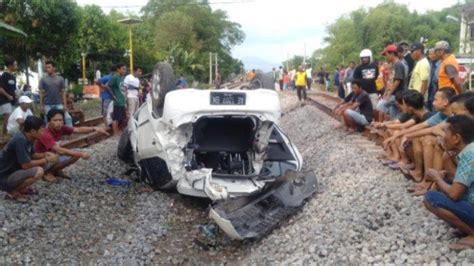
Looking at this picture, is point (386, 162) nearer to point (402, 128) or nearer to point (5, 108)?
point (402, 128)

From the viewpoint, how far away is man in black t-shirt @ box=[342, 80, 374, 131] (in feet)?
33.0

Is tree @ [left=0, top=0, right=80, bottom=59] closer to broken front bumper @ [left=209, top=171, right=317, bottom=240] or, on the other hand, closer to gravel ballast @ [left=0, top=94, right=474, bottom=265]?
gravel ballast @ [left=0, top=94, right=474, bottom=265]

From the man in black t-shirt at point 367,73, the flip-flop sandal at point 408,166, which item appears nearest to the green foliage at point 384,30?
the man in black t-shirt at point 367,73

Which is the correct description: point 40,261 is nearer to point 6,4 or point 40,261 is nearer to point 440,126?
point 440,126

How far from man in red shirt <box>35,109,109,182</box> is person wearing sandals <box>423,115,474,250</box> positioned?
4.63 metres

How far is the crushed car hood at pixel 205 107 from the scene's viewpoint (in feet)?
21.1

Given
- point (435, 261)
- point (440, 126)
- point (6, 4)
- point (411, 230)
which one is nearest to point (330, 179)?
point (440, 126)

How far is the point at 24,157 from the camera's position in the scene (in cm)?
616

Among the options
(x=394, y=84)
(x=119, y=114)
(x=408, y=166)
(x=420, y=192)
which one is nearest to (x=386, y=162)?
(x=408, y=166)

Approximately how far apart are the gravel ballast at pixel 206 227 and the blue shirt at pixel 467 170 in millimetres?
500

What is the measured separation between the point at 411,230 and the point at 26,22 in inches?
719

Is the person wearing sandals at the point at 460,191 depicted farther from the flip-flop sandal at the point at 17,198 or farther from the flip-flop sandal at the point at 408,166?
the flip-flop sandal at the point at 17,198

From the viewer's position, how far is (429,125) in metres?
5.90

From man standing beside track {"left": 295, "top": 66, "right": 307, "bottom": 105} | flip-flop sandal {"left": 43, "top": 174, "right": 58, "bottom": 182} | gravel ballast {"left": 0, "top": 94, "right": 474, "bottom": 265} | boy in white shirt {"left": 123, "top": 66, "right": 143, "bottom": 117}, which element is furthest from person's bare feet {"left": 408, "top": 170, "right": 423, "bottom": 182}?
man standing beside track {"left": 295, "top": 66, "right": 307, "bottom": 105}
